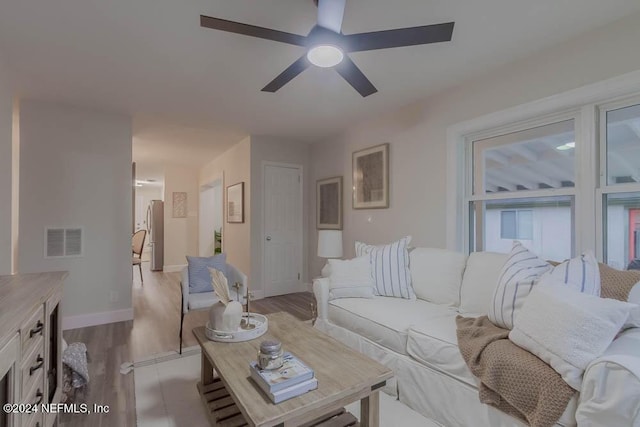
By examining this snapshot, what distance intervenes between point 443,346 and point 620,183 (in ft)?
5.41

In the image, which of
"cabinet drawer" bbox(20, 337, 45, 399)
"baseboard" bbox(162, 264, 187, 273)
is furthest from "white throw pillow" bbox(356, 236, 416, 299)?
"baseboard" bbox(162, 264, 187, 273)

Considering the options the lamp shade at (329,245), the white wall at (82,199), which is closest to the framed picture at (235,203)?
the white wall at (82,199)

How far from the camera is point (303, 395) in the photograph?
4.13ft

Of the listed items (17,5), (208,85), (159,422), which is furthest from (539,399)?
(17,5)

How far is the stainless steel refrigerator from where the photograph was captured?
7000 mm

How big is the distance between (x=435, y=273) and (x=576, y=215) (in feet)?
3.54

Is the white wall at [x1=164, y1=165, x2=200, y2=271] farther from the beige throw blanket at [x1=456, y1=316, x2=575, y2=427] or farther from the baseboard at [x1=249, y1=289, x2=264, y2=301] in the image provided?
the beige throw blanket at [x1=456, y1=316, x2=575, y2=427]

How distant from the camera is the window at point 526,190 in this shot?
235cm

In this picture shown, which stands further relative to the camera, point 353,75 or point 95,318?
point 95,318

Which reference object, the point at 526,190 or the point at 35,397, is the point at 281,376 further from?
the point at 526,190

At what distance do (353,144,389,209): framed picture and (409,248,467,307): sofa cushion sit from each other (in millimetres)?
1104

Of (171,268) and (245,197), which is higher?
(245,197)

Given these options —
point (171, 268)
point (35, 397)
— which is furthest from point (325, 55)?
point (171, 268)

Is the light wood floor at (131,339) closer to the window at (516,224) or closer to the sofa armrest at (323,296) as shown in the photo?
the sofa armrest at (323,296)
